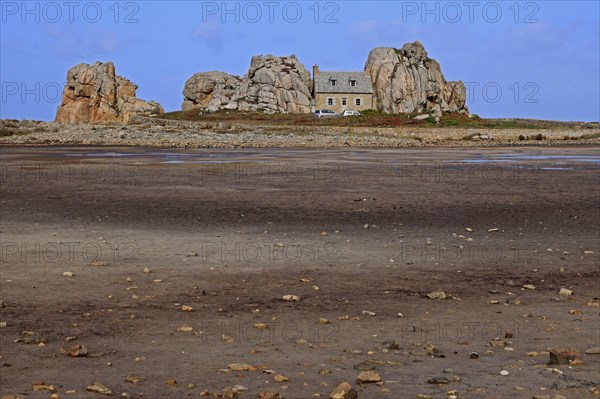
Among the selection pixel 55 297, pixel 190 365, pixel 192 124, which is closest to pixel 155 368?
pixel 190 365

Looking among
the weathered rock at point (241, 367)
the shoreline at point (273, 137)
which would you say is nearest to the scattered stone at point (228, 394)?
the weathered rock at point (241, 367)

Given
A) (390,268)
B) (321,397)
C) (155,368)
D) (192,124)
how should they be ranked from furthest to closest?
A: (192,124)
(390,268)
(155,368)
(321,397)

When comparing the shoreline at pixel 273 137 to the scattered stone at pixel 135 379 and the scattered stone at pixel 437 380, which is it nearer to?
the scattered stone at pixel 135 379

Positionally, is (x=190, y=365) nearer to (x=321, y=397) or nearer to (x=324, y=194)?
(x=321, y=397)

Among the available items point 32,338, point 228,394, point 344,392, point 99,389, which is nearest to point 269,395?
point 228,394

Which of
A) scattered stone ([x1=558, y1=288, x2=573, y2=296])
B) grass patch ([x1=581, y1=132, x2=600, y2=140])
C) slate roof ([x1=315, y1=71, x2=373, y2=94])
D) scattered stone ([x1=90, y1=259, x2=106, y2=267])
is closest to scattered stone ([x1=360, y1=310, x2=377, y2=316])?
scattered stone ([x1=558, y1=288, x2=573, y2=296])

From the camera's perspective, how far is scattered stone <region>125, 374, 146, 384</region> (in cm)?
762

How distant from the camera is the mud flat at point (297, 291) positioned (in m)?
7.88

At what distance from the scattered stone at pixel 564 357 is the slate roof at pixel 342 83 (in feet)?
383

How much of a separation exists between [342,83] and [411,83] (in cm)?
1057

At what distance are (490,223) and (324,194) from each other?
20.0 feet

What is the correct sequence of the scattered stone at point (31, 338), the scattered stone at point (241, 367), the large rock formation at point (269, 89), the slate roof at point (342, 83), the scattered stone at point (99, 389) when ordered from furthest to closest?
1. the slate roof at point (342, 83)
2. the large rock formation at point (269, 89)
3. the scattered stone at point (31, 338)
4. the scattered stone at point (241, 367)
5. the scattered stone at point (99, 389)

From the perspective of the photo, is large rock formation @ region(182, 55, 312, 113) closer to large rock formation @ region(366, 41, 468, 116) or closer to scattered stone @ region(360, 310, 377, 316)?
large rock formation @ region(366, 41, 468, 116)

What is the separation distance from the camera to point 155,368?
8.09m
